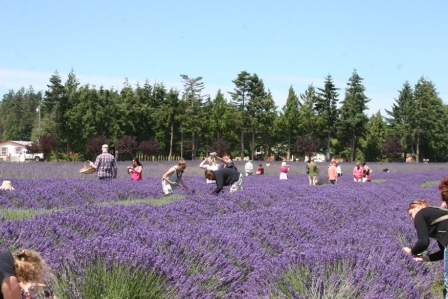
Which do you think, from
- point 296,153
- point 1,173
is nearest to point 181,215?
point 1,173

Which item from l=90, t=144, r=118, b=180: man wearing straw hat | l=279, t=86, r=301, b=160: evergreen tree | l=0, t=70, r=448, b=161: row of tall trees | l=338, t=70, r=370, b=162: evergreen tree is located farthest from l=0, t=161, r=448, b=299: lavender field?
l=338, t=70, r=370, b=162: evergreen tree

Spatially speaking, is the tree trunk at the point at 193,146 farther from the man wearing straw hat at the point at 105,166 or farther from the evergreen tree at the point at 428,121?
the man wearing straw hat at the point at 105,166

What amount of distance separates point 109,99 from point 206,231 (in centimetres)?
5962

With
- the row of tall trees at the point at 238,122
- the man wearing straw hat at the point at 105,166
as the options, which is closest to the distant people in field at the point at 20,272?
the man wearing straw hat at the point at 105,166

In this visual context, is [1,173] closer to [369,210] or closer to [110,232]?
[369,210]

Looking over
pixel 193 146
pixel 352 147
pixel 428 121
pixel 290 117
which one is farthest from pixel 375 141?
pixel 193 146

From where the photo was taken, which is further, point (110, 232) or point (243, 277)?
point (110, 232)

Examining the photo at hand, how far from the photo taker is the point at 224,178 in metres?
12.7

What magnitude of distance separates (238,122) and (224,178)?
179 feet

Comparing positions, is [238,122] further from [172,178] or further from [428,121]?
[172,178]

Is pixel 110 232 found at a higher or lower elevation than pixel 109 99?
lower

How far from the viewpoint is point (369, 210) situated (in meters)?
11.8

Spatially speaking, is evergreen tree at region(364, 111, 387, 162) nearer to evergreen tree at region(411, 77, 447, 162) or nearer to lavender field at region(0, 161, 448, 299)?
evergreen tree at region(411, 77, 447, 162)

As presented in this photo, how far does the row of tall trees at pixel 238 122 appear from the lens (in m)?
62.8
